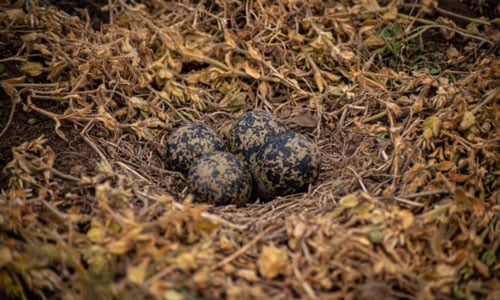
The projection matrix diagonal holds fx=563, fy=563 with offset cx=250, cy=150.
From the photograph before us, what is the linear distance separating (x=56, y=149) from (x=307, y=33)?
1.83 m

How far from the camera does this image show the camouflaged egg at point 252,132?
3.26 m

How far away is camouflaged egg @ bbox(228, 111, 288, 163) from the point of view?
326cm

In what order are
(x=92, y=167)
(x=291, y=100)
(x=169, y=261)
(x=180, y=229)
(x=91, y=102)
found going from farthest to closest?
(x=291, y=100) → (x=91, y=102) → (x=92, y=167) → (x=180, y=229) → (x=169, y=261)

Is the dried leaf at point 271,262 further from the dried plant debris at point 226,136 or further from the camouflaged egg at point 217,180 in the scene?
the camouflaged egg at point 217,180

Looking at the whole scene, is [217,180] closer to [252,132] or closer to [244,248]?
[252,132]

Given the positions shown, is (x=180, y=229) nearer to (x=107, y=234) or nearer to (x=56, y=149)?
(x=107, y=234)

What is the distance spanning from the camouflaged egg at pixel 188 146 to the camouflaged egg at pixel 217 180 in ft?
0.52

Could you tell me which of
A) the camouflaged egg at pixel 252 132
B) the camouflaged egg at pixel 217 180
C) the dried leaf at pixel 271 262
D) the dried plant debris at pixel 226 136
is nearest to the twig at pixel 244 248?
the dried plant debris at pixel 226 136

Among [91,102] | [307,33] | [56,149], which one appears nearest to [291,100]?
[307,33]

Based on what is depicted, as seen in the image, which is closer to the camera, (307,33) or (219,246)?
(219,246)

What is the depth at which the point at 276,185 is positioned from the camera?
10.2 feet

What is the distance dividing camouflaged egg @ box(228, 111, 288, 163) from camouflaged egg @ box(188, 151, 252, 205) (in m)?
0.22

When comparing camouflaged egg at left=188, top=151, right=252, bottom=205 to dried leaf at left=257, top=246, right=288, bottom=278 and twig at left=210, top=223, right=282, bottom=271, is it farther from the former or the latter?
dried leaf at left=257, top=246, right=288, bottom=278

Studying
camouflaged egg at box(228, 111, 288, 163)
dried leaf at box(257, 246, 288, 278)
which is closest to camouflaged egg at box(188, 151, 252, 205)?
camouflaged egg at box(228, 111, 288, 163)
